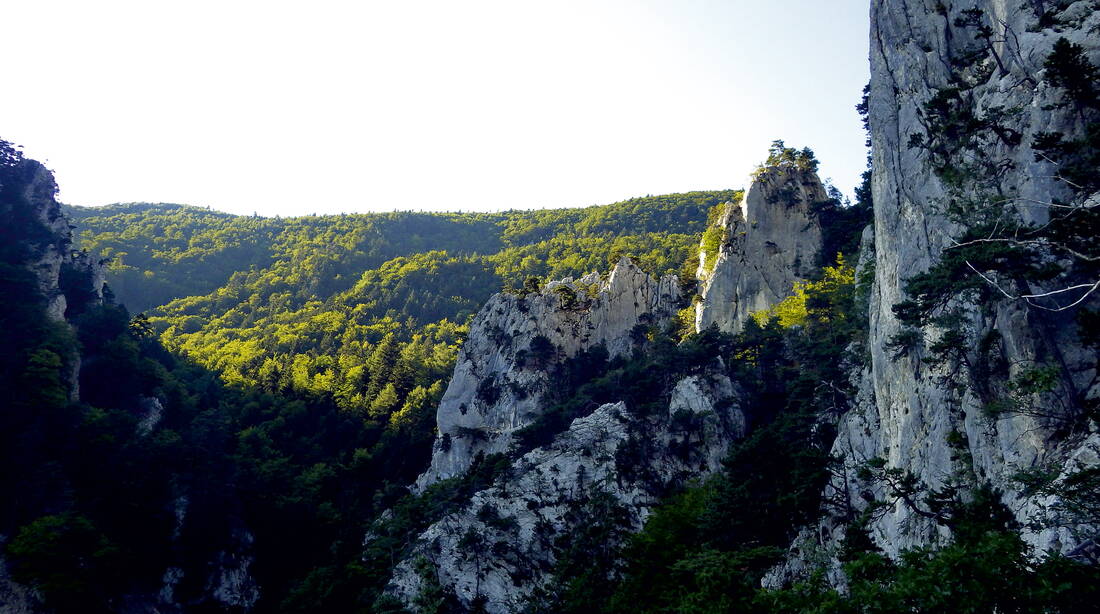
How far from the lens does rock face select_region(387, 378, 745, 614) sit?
37.0 m

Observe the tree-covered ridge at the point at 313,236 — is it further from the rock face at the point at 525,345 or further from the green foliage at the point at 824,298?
the green foliage at the point at 824,298

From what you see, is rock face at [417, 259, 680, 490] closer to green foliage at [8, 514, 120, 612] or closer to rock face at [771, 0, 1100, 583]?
green foliage at [8, 514, 120, 612]

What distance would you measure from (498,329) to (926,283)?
38219 mm

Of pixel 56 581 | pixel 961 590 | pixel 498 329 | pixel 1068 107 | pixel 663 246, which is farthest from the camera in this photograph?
pixel 663 246

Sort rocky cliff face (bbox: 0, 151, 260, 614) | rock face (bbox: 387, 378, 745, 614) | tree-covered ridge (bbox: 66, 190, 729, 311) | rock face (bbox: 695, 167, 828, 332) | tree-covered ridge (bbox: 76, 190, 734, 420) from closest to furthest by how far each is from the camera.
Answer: rock face (bbox: 387, 378, 745, 614) → rocky cliff face (bbox: 0, 151, 260, 614) → rock face (bbox: 695, 167, 828, 332) → tree-covered ridge (bbox: 76, 190, 734, 420) → tree-covered ridge (bbox: 66, 190, 729, 311)

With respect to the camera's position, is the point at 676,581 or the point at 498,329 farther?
the point at 498,329

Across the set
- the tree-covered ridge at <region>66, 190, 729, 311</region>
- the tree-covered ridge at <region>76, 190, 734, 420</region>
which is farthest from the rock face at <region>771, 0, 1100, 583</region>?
the tree-covered ridge at <region>66, 190, 729, 311</region>

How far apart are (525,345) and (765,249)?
2016 cm

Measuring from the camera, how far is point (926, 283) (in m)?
22.3

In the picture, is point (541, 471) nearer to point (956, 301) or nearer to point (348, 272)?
point (956, 301)

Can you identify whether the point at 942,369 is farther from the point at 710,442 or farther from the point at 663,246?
the point at 663,246

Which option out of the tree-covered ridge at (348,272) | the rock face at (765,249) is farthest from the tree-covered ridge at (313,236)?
the rock face at (765,249)

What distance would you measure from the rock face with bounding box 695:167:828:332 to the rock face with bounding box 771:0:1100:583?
A: 16436 mm

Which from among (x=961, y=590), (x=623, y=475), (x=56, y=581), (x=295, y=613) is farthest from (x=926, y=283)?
(x=56, y=581)
